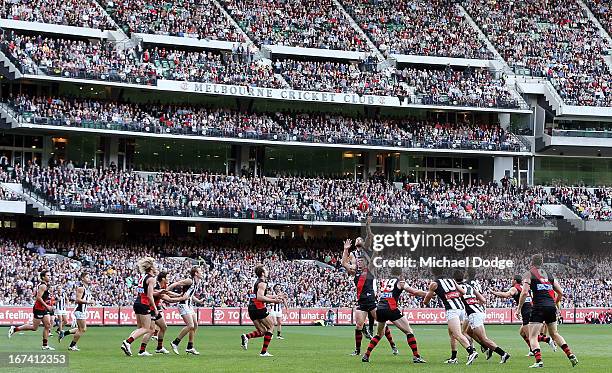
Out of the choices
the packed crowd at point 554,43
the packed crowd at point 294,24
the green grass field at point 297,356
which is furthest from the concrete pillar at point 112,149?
the packed crowd at point 554,43

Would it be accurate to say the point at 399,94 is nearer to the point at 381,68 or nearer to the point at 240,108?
the point at 381,68

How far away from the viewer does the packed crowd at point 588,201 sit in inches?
2955

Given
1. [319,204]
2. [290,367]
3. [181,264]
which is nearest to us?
[290,367]

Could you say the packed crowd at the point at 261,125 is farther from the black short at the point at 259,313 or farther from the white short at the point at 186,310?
the black short at the point at 259,313

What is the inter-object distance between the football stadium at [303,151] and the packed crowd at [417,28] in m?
0.16

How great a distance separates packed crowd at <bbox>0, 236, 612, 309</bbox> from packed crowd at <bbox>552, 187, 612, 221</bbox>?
3.67 m

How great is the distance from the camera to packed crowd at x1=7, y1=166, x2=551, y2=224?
6366cm

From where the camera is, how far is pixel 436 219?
233 feet

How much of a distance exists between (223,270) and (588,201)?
27.4 m

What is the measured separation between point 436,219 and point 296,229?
8763 millimetres

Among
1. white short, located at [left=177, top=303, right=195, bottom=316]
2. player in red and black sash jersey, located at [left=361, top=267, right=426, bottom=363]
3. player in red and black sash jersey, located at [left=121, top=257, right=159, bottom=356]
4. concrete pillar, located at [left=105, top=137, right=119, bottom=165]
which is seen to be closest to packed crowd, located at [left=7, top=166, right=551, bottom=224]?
concrete pillar, located at [left=105, top=137, right=119, bottom=165]

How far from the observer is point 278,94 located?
70.9 m

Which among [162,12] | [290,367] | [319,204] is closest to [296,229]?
[319,204]

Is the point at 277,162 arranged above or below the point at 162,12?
below
